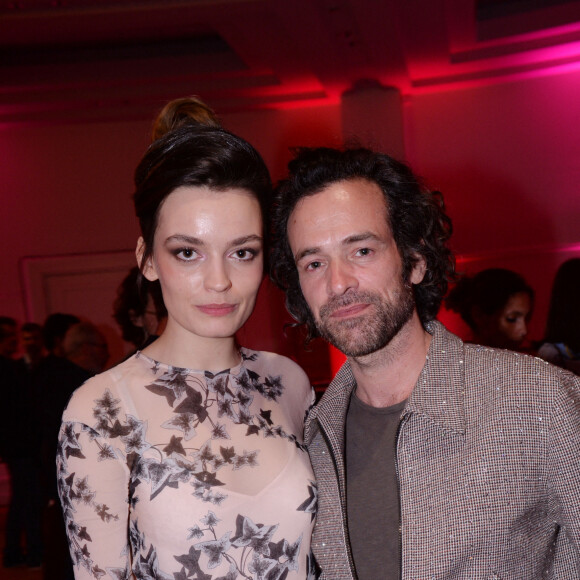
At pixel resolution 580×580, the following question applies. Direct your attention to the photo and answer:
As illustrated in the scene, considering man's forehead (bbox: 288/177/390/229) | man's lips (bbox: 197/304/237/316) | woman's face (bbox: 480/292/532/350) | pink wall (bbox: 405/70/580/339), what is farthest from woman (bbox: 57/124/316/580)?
pink wall (bbox: 405/70/580/339)

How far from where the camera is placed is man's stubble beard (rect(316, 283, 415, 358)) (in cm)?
193

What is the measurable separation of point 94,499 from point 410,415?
2.57 feet

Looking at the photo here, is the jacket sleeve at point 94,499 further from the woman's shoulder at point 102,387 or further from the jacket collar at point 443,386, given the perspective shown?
the jacket collar at point 443,386

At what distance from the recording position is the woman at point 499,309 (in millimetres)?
4047

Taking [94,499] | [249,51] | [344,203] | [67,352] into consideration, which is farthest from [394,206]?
[249,51]

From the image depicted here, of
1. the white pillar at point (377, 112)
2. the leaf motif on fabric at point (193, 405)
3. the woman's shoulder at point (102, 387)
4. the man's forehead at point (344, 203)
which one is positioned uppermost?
the white pillar at point (377, 112)

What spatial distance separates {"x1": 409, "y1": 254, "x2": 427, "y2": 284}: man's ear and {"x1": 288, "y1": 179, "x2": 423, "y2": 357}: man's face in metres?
0.08

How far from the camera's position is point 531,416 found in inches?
65.7

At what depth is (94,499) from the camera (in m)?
1.74

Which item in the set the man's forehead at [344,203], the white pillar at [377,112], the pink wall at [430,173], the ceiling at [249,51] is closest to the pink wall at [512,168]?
the pink wall at [430,173]

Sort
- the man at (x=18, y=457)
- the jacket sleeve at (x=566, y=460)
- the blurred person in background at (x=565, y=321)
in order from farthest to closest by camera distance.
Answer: the man at (x=18, y=457) < the blurred person in background at (x=565, y=321) < the jacket sleeve at (x=566, y=460)

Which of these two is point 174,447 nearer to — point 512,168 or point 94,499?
point 94,499

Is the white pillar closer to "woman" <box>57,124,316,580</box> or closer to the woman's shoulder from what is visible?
"woman" <box>57,124,316,580</box>

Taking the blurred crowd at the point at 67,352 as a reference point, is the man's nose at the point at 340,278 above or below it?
above
